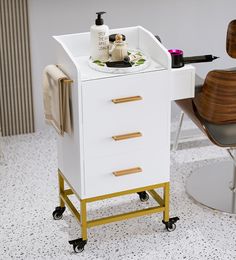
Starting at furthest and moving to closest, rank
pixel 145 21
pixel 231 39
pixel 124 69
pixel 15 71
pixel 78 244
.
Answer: pixel 145 21, pixel 15 71, pixel 231 39, pixel 78 244, pixel 124 69

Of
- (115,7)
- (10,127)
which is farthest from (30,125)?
(115,7)

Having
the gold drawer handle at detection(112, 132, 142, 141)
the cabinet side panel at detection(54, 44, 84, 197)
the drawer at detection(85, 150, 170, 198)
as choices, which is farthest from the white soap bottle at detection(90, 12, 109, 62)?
the drawer at detection(85, 150, 170, 198)

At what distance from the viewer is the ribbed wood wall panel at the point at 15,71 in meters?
4.54

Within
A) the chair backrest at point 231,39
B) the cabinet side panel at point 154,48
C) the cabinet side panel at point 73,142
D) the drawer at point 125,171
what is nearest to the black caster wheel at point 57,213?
the cabinet side panel at point 73,142

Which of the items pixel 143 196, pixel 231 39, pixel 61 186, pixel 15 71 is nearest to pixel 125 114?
pixel 61 186

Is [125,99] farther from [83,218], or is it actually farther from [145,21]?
[145,21]

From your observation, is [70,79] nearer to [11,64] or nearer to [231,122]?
[231,122]

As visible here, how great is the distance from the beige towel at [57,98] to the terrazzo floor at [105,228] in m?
0.62

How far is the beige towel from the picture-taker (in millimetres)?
3348

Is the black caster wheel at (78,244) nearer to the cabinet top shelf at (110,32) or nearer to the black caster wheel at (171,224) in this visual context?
the black caster wheel at (171,224)

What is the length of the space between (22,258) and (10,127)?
1.49m

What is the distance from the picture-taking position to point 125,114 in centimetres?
338

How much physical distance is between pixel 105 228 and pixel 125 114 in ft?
2.44

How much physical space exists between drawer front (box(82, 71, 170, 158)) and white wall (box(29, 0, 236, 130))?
1478 mm
